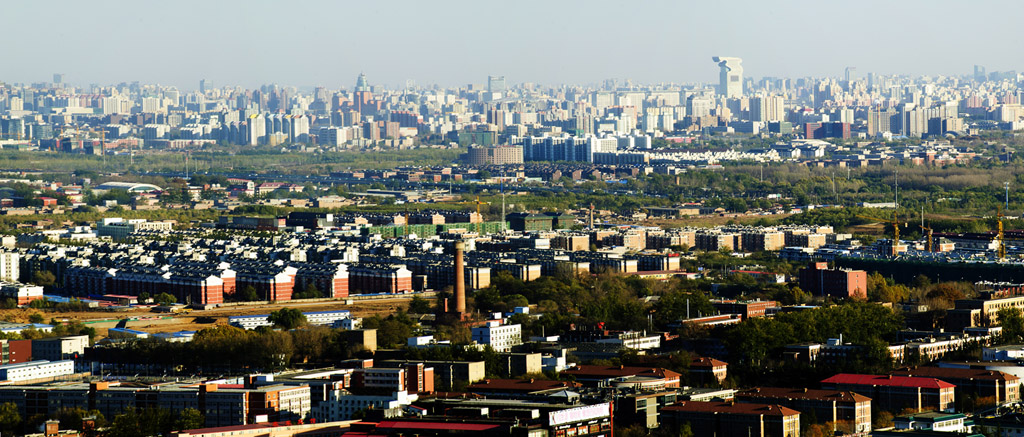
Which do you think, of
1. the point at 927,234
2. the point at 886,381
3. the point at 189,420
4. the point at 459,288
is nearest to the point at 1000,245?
the point at 927,234

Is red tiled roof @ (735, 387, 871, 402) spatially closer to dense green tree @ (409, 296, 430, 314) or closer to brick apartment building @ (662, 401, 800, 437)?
brick apartment building @ (662, 401, 800, 437)

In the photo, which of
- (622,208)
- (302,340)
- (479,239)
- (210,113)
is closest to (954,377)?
(302,340)

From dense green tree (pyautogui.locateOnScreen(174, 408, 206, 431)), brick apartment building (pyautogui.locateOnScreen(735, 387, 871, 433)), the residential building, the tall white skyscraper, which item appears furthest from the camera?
the tall white skyscraper

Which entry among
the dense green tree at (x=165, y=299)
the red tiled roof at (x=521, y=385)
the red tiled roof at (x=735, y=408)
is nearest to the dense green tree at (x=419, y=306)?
the dense green tree at (x=165, y=299)

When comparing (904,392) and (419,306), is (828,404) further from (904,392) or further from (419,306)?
(419,306)

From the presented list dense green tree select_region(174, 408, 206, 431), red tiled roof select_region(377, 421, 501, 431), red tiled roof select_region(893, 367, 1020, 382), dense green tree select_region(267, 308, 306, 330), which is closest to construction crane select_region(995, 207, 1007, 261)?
dense green tree select_region(267, 308, 306, 330)

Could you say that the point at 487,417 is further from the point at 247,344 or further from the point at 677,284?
the point at 677,284
